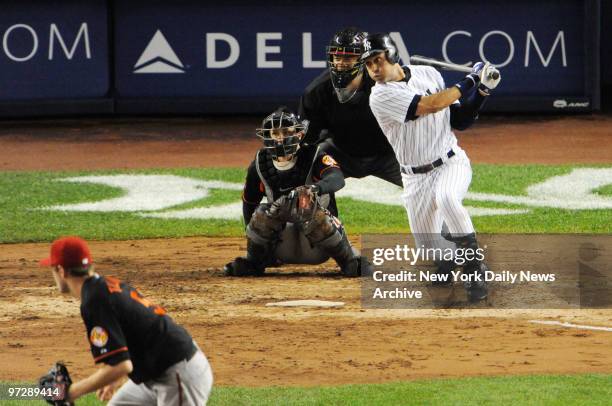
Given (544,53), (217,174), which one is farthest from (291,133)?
(544,53)

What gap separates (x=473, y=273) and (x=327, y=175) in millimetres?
1390

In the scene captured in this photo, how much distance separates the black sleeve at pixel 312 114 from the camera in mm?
10953

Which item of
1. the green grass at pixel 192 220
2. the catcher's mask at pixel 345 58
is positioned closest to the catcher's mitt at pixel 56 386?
the catcher's mask at pixel 345 58

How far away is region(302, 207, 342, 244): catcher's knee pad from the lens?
10.1 m

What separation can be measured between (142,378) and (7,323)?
363 cm

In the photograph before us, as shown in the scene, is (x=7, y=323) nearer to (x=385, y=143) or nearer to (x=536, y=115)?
(x=385, y=143)

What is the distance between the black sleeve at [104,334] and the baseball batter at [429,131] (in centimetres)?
415

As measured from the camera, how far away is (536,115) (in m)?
18.8

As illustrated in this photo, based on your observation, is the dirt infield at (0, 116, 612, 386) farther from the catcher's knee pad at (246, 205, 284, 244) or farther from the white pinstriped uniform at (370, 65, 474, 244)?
the white pinstriped uniform at (370, 65, 474, 244)

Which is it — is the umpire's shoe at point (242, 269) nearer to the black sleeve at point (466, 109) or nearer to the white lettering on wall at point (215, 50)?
the black sleeve at point (466, 109)

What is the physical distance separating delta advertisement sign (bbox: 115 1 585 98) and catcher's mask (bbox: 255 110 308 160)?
8.12 meters

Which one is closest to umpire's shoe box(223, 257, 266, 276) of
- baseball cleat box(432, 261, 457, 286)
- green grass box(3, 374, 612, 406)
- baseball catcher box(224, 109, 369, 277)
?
baseball catcher box(224, 109, 369, 277)

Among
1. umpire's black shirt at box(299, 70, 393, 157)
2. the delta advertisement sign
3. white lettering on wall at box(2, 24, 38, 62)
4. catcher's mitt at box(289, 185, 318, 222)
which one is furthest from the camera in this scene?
white lettering on wall at box(2, 24, 38, 62)

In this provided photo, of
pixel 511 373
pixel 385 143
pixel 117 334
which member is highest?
pixel 385 143
